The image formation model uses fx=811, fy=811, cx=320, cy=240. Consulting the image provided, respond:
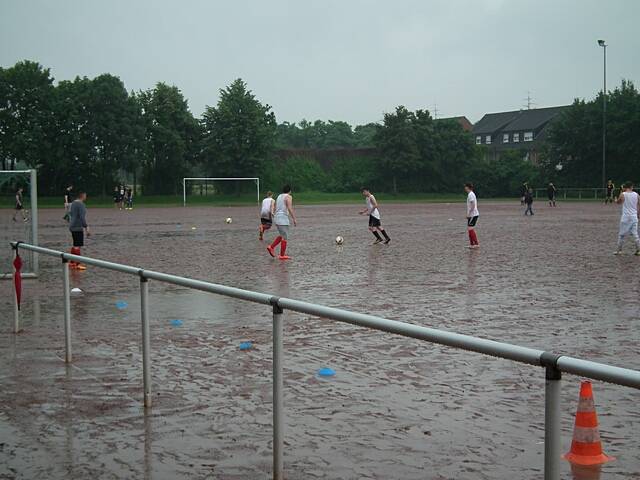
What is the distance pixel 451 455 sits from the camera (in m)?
4.64

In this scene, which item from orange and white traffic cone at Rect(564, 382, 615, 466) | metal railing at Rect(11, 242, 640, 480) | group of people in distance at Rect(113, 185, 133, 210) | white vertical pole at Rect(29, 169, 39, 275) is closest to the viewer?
metal railing at Rect(11, 242, 640, 480)

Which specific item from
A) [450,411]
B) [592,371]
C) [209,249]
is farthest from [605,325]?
[209,249]

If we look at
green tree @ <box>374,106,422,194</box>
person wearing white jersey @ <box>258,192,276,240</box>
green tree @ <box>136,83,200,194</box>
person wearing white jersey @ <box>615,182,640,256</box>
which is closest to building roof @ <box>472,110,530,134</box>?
green tree @ <box>374,106,422,194</box>

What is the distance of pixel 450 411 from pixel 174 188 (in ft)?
253

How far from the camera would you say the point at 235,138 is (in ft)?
265

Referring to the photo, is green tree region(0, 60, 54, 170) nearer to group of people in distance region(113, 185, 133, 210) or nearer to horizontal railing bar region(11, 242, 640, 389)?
group of people in distance region(113, 185, 133, 210)

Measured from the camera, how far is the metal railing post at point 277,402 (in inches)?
184

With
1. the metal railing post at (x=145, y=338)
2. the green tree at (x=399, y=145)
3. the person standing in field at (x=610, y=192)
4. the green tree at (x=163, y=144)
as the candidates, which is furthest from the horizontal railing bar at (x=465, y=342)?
Answer: the green tree at (x=399, y=145)

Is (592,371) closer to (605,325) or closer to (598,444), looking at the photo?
(598,444)

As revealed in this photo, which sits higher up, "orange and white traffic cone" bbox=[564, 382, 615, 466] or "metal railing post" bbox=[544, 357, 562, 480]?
"metal railing post" bbox=[544, 357, 562, 480]

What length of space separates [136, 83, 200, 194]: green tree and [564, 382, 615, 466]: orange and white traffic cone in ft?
253

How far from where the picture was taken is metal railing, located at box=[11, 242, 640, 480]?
9.28ft

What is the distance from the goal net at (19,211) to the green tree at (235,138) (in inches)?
2433

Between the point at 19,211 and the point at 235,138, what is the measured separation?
64.2 meters
